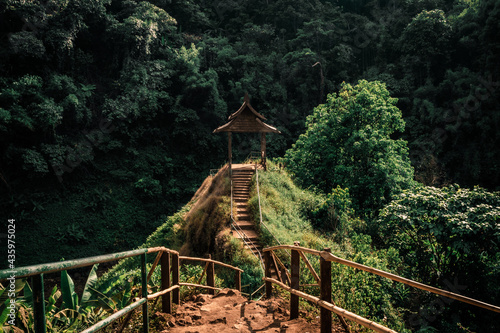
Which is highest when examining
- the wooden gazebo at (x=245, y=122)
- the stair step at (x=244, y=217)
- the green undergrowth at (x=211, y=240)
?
the wooden gazebo at (x=245, y=122)

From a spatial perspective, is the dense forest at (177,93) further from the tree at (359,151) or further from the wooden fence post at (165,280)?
the wooden fence post at (165,280)

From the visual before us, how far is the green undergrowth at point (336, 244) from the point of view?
7441 millimetres

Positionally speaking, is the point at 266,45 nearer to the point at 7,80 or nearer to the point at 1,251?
the point at 7,80

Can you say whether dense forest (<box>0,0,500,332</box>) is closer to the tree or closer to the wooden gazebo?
the tree

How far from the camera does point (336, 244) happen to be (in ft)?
36.7

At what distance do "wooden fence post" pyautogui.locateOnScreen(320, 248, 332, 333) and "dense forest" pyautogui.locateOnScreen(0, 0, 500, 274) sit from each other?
41.6 feet

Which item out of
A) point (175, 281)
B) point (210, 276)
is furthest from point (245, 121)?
point (175, 281)

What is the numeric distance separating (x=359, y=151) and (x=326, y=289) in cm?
1264

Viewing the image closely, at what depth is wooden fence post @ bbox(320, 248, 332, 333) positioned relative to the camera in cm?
328

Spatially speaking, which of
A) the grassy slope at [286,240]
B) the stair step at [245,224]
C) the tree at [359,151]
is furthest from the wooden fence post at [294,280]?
the tree at [359,151]

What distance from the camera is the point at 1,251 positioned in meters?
18.4

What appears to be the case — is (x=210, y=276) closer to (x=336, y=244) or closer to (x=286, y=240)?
(x=286, y=240)

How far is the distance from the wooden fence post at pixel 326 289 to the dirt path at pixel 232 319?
0.99 ft

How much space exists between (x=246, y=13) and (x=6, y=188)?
92.5 feet
